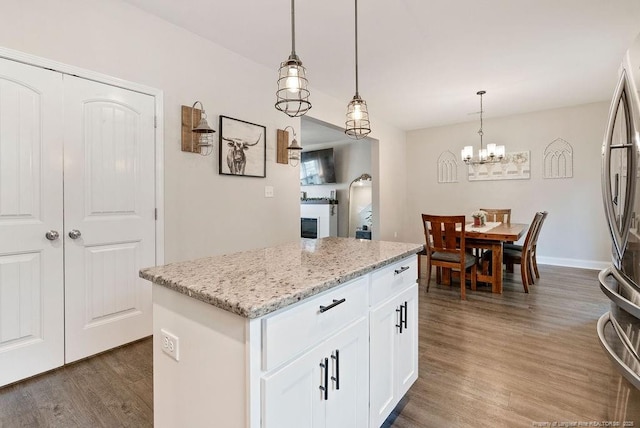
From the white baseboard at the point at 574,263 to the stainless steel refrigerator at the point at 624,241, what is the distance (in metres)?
4.61

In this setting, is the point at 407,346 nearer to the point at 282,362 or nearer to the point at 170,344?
the point at 282,362

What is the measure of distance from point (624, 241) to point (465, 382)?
1224mm

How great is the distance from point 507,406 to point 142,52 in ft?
11.3

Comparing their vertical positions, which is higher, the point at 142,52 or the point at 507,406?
the point at 142,52

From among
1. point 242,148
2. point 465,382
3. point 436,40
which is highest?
point 436,40

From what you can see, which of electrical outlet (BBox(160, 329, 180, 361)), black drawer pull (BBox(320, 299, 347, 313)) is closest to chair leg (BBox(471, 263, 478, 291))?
black drawer pull (BBox(320, 299, 347, 313))

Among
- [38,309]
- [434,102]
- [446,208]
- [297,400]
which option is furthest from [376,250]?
[446,208]

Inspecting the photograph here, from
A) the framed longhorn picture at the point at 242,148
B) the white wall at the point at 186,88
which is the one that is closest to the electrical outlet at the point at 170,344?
the white wall at the point at 186,88

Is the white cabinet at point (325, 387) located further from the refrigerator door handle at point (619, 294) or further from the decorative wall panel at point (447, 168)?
the decorative wall panel at point (447, 168)

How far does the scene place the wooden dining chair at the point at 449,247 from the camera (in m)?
3.50

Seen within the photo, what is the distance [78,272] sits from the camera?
2178 millimetres

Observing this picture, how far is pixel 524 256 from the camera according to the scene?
12.2 feet

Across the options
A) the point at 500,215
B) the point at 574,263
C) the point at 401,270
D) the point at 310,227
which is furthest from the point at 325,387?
the point at 310,227

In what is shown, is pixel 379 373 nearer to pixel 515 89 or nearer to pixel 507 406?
pixel 507 406
